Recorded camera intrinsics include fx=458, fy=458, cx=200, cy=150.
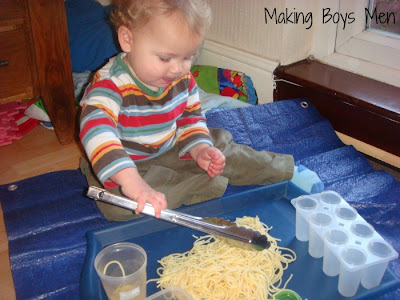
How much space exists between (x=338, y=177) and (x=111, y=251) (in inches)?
24.9

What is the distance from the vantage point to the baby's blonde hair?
81cm

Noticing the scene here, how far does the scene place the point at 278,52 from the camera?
1.47m

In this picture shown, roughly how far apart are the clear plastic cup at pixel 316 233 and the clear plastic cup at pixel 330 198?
0.16ft

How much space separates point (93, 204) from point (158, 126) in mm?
259

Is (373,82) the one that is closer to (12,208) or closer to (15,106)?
(12,208)

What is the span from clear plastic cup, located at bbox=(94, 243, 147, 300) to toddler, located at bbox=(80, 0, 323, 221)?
0.10 meters

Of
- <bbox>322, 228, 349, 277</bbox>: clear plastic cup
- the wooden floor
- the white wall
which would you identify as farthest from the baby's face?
the white wall

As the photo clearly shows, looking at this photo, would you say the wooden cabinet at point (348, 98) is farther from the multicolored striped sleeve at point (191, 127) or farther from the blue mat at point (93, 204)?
the multicolored striped sleeve at point (191, 127)

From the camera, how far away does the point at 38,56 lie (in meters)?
1.28

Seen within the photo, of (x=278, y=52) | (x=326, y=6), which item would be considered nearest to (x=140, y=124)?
(x=278, y=52)

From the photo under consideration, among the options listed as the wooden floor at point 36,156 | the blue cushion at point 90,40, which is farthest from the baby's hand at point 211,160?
the blue cushion at point 90,40

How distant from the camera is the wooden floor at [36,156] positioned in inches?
50.5

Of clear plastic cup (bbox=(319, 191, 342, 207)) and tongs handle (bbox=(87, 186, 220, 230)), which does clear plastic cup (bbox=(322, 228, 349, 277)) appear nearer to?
clear plastic cup (bbox=(319, 191, 342, 207))

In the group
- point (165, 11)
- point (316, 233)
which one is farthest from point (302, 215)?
point (165, 11)
